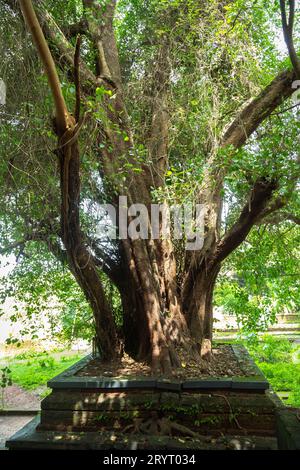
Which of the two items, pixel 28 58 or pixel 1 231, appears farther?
pixel 1 231

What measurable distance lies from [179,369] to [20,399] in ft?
15.5

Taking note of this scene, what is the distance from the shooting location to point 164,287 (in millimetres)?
4270

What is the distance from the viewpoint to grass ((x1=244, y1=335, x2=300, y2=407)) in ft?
22.2

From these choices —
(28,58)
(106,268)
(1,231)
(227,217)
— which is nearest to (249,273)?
(227,217)

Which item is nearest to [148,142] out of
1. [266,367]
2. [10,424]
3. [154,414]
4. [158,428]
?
[154,414]

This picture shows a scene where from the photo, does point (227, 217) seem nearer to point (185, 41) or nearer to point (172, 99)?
point (172, 99)

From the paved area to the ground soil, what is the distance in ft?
7.90

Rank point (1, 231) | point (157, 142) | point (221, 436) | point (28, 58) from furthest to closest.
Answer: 1. point (157, 142)
2. point (1, 231)
3. point (28, 58)
4. point (221, 436)

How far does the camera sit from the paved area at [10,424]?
228 inches

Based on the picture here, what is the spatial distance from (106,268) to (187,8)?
344cm

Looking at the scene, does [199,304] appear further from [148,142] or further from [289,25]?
[289,25]

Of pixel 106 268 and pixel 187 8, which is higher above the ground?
pixel 187 8

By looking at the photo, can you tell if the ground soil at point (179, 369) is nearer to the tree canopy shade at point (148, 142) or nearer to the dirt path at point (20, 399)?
the tree canopy shade at point (148, 142)
